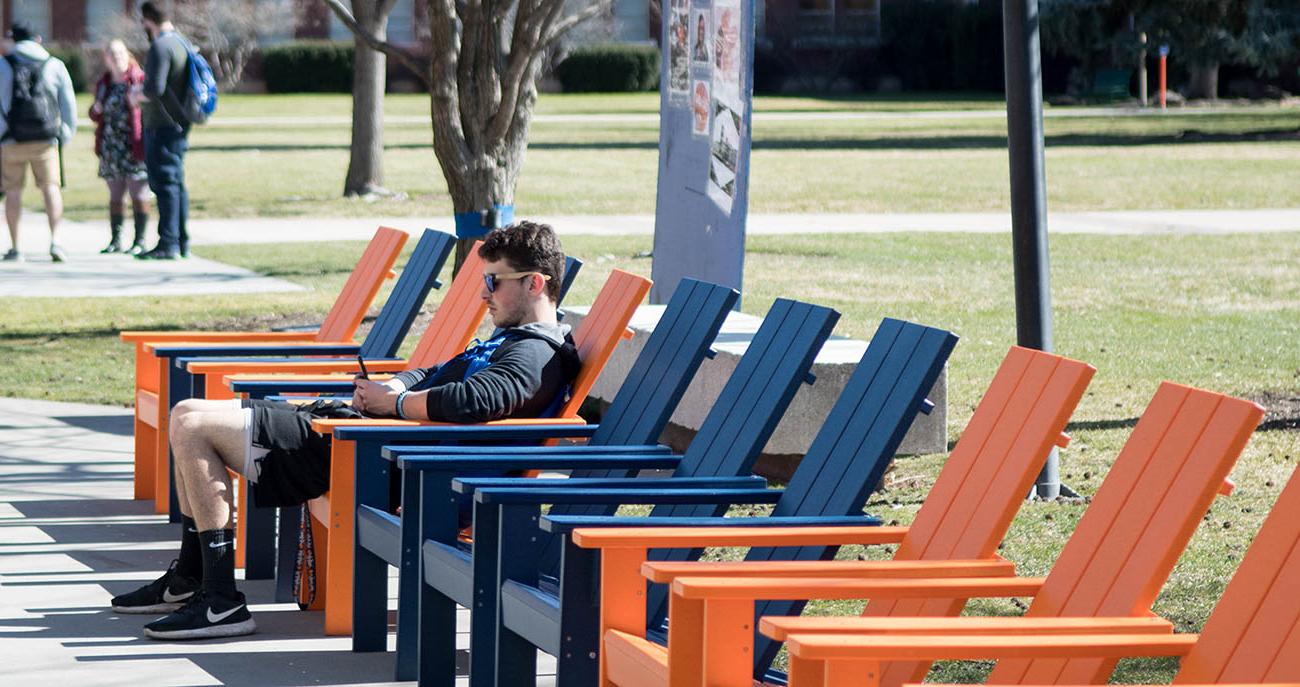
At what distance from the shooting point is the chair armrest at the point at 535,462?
16.4ft

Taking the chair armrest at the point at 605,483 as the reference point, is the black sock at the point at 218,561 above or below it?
below

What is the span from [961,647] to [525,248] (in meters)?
2.91

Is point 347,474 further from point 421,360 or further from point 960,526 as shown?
point 960,526

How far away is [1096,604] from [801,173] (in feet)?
77.5

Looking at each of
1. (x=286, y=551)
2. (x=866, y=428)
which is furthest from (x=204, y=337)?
(x=866, y=428)

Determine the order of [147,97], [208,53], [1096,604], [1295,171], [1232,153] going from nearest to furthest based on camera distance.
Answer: [1096,604]
[147,97]
[1295,171]
[1232,153]
[208,53]

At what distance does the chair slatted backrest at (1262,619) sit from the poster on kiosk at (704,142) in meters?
5.62

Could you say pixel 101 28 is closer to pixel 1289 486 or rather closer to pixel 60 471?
pixel 60 471

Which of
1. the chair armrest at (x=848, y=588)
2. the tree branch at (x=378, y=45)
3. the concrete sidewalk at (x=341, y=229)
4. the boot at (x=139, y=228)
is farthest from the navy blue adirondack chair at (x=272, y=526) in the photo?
the boot at (x=139, y=228)

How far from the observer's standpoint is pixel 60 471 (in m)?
8.27

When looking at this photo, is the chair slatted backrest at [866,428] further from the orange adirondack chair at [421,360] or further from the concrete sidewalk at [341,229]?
the concrete sidewalk at [341,229]

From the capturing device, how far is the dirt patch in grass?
8.73 metres

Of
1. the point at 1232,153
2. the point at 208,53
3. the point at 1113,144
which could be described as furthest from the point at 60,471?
the point at 208,53

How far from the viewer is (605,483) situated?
4.85 meters
